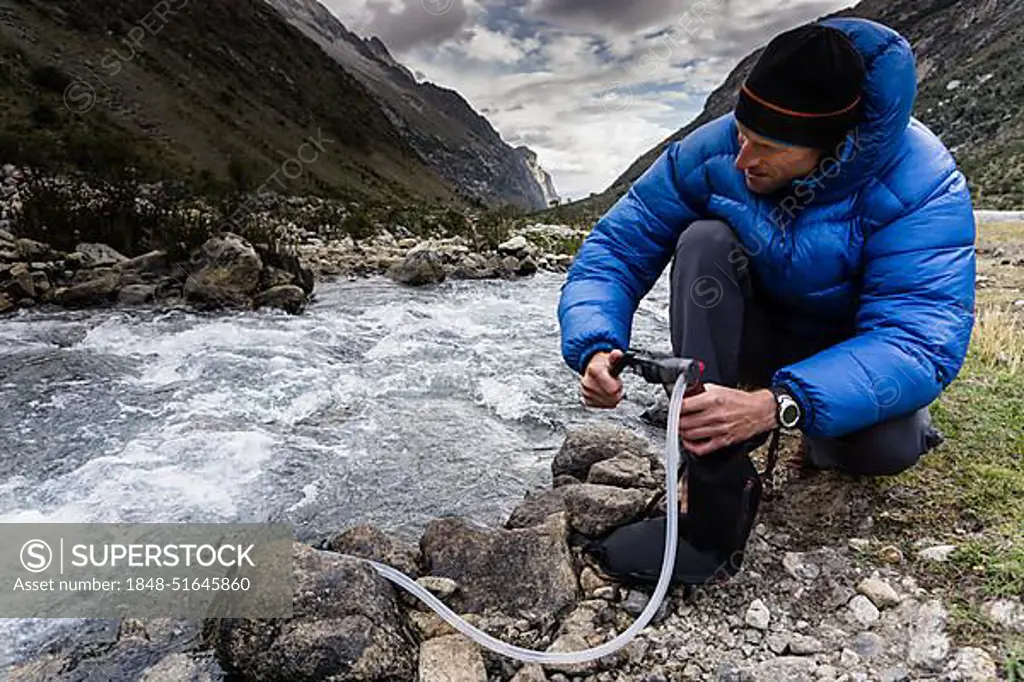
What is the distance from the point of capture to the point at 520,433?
13.9 feet

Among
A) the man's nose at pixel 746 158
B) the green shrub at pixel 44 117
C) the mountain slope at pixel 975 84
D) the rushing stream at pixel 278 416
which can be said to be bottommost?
the rushing stream at pixel 278 416

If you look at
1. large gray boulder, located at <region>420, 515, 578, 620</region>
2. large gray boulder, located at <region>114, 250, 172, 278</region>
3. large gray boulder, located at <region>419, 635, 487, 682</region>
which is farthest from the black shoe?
large gray boulder, located at <region>114, 250, 172, 278</region>

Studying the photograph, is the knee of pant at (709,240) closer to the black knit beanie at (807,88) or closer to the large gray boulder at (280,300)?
the black knit beanie at (807,88)

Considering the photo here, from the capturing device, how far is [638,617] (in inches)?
75.1

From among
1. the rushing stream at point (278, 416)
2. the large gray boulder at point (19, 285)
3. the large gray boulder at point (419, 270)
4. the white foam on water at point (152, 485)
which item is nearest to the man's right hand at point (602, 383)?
the rushing stream at point (278, 416)

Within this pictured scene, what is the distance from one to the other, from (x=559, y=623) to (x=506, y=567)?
244 mm

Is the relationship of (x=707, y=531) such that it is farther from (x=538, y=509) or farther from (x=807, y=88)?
(x=807, y=88)

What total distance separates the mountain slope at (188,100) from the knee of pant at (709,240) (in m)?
16.0

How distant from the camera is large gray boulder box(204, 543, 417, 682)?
1709mm

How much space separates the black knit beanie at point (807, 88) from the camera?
161cm

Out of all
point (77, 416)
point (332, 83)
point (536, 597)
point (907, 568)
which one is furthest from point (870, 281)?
point (332, 83)

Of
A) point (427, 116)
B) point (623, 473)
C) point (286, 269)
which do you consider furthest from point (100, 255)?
point (427, 116)

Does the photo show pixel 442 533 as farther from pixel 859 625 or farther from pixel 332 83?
pixel 332 83

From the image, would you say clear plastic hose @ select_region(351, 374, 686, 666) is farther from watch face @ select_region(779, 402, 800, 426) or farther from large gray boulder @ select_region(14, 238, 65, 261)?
large gray boulder @ select_region(14, 238, 65, 261)
